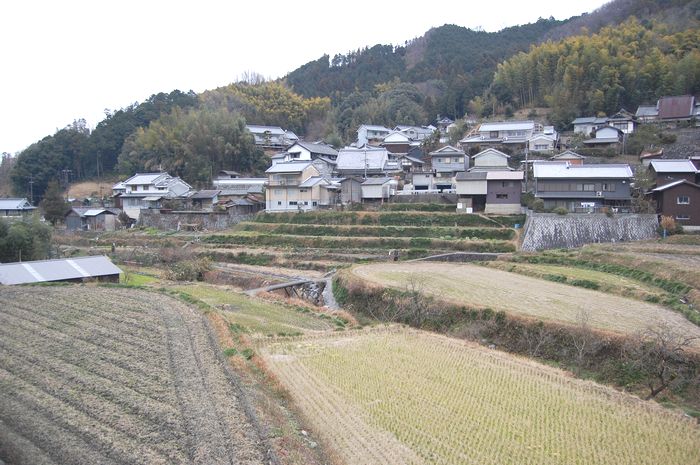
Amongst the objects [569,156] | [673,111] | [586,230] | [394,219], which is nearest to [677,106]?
[673,111]

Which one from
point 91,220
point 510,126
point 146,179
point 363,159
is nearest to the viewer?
point 91,220

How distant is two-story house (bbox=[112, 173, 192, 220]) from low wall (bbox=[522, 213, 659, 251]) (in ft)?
98.4

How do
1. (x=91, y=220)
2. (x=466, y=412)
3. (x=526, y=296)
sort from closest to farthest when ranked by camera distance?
(x=466, y=412)
(x=526, y=296)
(x=91, y=220)

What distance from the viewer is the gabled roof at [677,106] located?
45.8 metres

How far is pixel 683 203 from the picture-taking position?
28.0 m

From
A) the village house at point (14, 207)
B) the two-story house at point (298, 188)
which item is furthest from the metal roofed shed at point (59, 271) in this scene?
the village house at point (14, 207)

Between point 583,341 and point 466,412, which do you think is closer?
point 466,412

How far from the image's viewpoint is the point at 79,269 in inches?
969

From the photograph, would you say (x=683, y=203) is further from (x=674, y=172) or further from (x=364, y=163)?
(x=364, y=163)

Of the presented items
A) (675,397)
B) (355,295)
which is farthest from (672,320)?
(355,295)

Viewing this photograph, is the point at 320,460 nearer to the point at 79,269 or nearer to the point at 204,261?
the point at 79,269

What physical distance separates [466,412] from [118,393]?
23.6 ft

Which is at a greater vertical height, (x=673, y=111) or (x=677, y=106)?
(x=677, y=106)

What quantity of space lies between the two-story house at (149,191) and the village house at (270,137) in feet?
51.0
